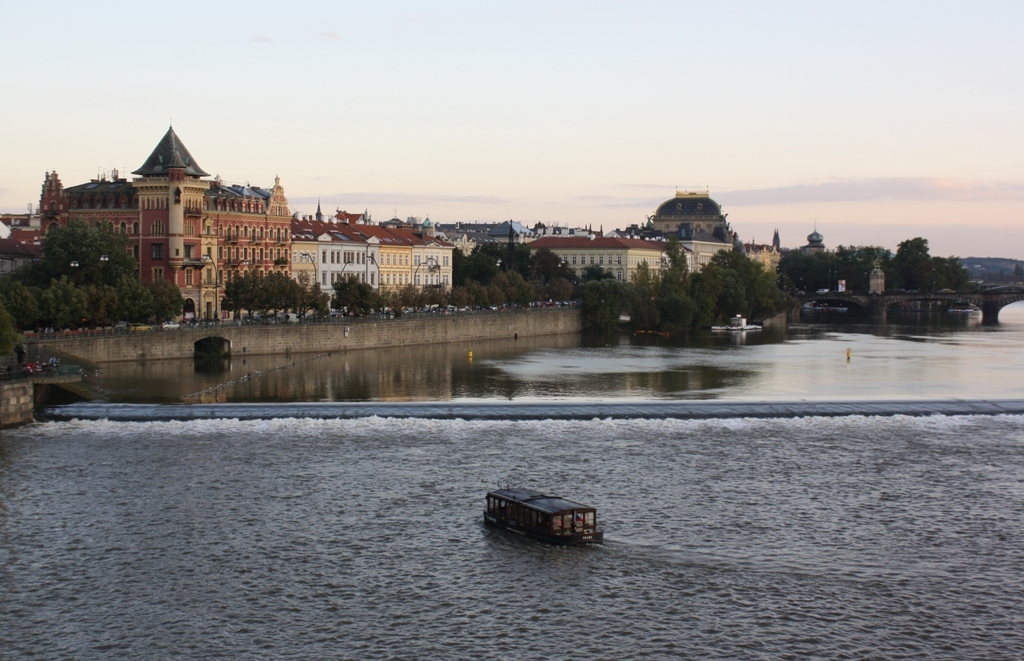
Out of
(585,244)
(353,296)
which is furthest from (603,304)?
(585,244)

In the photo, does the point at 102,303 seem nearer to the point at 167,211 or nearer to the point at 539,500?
the point at 167,211

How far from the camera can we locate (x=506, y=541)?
30.8m

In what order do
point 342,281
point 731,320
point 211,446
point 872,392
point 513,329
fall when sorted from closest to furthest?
point 211,446
point 872,392
point 342,281
point 513,329
point 731,320

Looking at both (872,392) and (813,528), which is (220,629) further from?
(872,392)

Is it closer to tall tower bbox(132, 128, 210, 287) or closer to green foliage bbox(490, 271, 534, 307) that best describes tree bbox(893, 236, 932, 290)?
green foliage bbox(490, 271, 534, 307)

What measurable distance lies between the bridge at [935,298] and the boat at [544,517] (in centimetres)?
13555

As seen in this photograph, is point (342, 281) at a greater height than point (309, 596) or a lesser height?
greater

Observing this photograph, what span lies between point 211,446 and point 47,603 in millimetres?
16127

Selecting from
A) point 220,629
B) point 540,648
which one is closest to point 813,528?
point 540,648

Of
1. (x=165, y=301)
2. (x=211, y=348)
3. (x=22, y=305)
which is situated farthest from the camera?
(x=165, y=301)

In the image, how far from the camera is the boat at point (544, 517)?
99.4 ft

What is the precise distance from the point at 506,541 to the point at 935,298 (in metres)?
148

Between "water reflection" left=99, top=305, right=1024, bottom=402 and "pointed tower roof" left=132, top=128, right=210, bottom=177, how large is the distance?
16790 mm

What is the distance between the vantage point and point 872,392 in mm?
60094
